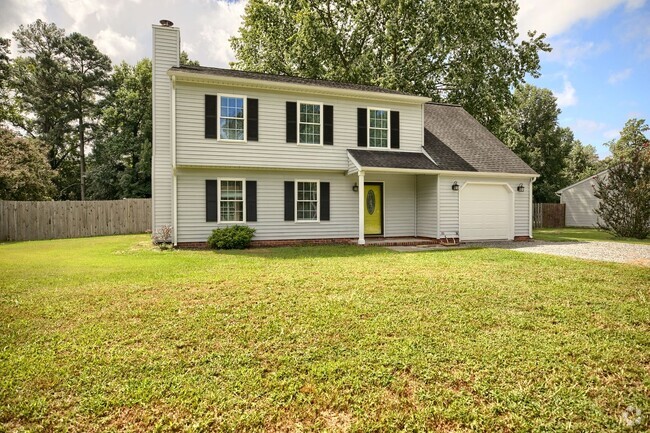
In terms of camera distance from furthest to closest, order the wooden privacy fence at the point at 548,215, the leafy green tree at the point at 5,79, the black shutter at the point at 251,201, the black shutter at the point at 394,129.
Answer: the wooden privacy fence at the point at 548,215
the leafy green tree at the point at 5,79
the black shutter at the point at 394,129
the black shutter at the point at 251,201

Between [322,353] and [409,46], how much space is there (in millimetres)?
22803

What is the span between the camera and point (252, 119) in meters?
12.5

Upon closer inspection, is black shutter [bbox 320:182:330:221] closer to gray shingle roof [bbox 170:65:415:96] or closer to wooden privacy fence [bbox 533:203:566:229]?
gray shingle roof [bbox 170:65:415:96]

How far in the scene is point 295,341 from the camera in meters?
3.87

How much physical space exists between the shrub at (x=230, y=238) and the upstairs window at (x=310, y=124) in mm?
3683

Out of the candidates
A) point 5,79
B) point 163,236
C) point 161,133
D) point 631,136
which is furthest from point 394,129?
point 631,136

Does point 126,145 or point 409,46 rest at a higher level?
point 409,46

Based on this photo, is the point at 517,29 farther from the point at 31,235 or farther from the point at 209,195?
the point at 31,235

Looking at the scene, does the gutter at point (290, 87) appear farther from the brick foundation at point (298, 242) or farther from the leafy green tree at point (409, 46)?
the leafy green tree at point (409, 46)

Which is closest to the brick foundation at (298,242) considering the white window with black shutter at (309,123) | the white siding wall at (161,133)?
the white siding wall at (161,133)

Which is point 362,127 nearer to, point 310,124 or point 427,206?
point 310,124

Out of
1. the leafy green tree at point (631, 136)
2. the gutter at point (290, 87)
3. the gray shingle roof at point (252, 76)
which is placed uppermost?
the leafy green tree at point (631, 136)

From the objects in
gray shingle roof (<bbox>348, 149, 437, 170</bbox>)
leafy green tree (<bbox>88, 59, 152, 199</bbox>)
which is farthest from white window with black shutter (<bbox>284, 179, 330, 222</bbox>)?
leafy green tree (<bbox>88, 59, 152, 199</bbox>)

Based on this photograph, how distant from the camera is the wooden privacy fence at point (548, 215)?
2684 centimetres
